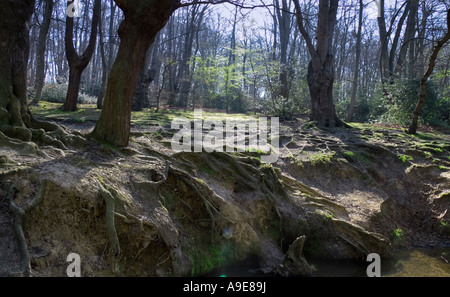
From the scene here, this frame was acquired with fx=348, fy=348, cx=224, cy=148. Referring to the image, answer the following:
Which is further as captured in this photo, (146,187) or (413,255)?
(413,255)

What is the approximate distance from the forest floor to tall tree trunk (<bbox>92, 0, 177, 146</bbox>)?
15.4 inches

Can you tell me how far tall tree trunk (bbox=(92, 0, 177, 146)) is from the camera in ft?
18.7

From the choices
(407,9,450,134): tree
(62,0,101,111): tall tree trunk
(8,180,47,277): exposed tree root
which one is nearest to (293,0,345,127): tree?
(407,9,450,134): tree

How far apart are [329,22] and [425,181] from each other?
7.43m

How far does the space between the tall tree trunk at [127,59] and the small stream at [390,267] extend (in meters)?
2.98

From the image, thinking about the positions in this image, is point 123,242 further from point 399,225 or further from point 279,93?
point 279,93

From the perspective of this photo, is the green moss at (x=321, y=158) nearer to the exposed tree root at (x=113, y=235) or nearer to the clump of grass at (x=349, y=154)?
the clump of grass at (x=349, y=154)

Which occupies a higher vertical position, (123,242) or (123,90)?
(123,90)

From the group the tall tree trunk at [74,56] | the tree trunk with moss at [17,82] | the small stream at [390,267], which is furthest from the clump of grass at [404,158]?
the tall tree trunk at [74,56]

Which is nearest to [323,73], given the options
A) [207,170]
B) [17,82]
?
[207,170]
